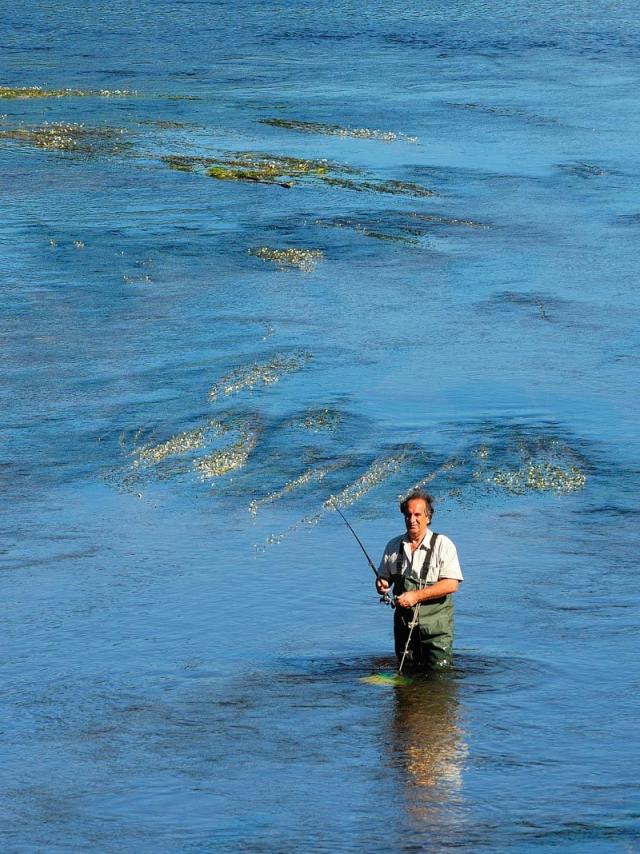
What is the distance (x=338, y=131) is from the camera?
2756 cm

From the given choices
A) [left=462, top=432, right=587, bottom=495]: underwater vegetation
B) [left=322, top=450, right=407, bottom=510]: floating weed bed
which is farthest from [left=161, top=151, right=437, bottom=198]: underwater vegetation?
[left=322, top=450, right=407, bottom=510]: floating weed bed

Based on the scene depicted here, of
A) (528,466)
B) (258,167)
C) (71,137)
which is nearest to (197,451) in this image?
(528,466)

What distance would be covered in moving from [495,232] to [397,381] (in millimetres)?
6647

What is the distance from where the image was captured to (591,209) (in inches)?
891

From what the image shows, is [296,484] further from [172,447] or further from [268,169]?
[268,169]

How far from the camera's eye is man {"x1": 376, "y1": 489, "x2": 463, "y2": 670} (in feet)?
28.9

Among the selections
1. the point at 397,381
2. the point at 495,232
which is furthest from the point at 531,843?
the point at 495,232

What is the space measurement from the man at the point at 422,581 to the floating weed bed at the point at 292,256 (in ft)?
34.6

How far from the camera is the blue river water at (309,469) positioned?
26.4 feet

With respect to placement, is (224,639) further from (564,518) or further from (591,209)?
(591,209)

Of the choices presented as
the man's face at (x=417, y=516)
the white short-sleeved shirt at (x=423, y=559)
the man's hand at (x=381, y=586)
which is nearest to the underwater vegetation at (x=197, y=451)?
the white short-sleeved shirt at (x=423, y=559)

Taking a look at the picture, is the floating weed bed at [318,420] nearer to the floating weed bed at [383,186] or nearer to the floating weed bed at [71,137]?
the floating weed bed at [383,186]

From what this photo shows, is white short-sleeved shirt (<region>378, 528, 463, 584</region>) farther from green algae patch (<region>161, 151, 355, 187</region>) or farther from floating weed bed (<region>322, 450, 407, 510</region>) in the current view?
green algae patch (<region>161, 151, 355, 187</region>)

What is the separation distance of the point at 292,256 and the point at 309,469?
23.9 feet
